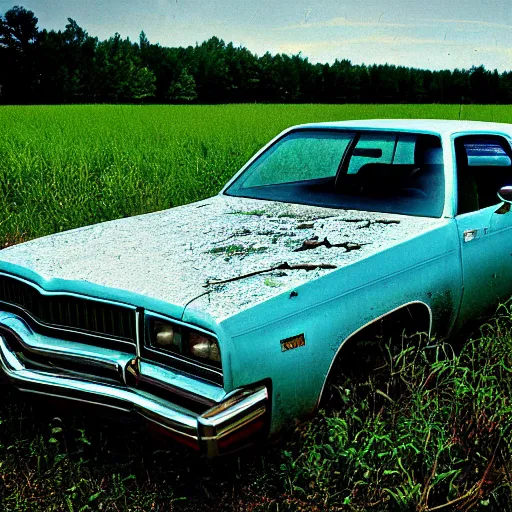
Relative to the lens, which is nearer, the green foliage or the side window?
the green foliage

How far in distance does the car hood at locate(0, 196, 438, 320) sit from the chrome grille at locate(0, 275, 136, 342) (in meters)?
0.07

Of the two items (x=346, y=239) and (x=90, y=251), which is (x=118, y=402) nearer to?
(x=90, y=251)

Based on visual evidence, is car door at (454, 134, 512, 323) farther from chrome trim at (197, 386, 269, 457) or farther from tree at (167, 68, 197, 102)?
tree at (167, 68, 197, 102)

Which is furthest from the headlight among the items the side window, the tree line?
the tree line

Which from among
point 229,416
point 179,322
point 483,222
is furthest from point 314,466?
point 483,222

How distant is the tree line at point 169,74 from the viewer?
2559 inches

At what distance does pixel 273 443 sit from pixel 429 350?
114 cm

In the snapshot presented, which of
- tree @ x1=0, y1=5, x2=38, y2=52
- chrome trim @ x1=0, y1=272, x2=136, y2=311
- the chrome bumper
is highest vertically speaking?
tree @ x1=0, y1=5, x2=38, y2=52

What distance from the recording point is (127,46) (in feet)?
257

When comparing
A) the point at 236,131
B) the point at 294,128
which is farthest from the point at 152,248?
the point at 236,131

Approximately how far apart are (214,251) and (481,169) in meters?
2.02

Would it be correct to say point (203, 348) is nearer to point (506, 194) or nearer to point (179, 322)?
point (179, 322)

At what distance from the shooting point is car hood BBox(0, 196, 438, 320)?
102 inches

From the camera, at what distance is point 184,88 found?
76.2 meters
